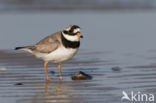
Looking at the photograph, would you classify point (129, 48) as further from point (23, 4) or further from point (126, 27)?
point (23, 4)

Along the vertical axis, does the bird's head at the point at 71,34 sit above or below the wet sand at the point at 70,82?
above

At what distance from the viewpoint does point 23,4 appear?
59.5ft

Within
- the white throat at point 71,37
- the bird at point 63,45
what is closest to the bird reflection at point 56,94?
the bird at point 63,45

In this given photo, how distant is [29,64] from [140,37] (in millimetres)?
3609

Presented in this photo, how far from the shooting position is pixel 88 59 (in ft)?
33.0

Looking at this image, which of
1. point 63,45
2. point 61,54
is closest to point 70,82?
point 61,54

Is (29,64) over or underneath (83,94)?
over

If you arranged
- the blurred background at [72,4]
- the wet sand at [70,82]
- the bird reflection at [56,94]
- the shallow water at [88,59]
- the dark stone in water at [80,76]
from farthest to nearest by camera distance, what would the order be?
the blurred background at [72,4] < the dark stone in water at [80,76] < the shallow water at [88,59] < the wet sand at [70,82] < the bird reflection at [56,94]

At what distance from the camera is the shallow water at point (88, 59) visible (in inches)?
283

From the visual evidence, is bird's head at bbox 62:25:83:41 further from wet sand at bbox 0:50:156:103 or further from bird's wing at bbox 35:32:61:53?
wet sand at bbox 0:50:156:103

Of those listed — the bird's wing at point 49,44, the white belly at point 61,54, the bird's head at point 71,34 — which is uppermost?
the bird's head at point 71,34

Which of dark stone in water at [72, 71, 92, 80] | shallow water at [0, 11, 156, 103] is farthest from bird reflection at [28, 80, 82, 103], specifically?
dark stone in water at [72, 71, 92, 80]

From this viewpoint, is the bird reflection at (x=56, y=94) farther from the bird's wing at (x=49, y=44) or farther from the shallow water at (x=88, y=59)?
the bird's wing at (x=49, y=44)

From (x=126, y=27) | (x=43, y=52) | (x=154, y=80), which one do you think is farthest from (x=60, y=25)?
(x=154, y=80)
